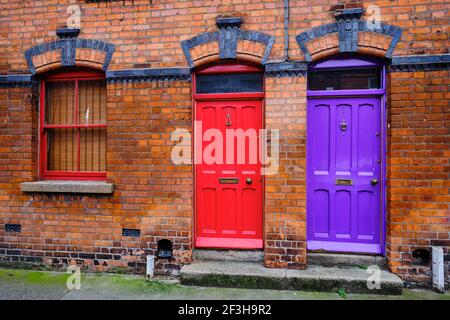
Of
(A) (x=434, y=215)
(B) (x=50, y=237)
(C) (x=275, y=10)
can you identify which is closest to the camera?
(A) (x=434, y=215)

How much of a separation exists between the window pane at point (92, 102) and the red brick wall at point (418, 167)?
429 centimetres

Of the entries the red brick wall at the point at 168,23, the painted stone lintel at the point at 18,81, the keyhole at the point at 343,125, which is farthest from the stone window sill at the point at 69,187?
the keyhole at the point at 343,125

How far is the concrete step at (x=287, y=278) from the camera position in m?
3.97

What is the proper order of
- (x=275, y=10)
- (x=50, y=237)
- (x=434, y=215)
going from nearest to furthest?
1. (x=434, y=215)
2. (x=275, y=10)
3. (x=50, y=237)

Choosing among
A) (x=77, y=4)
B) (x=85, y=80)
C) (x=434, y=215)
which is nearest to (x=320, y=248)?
(x=434, y=215)

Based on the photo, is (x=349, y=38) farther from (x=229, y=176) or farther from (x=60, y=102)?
(x=60, y=102)

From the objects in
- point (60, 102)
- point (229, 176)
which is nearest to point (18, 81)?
point (60, 102)

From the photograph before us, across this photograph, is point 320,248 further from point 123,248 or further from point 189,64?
point 189,64

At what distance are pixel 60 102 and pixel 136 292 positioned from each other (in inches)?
128

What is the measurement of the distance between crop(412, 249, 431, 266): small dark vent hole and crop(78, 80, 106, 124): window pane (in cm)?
496

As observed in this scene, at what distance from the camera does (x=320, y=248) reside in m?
4.52

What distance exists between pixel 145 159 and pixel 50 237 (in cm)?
196

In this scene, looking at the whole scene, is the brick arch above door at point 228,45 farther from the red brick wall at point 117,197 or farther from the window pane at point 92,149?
the window pane at point 92,149

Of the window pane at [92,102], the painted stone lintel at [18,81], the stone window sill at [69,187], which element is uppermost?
the painted stone lintel at [18,81]
